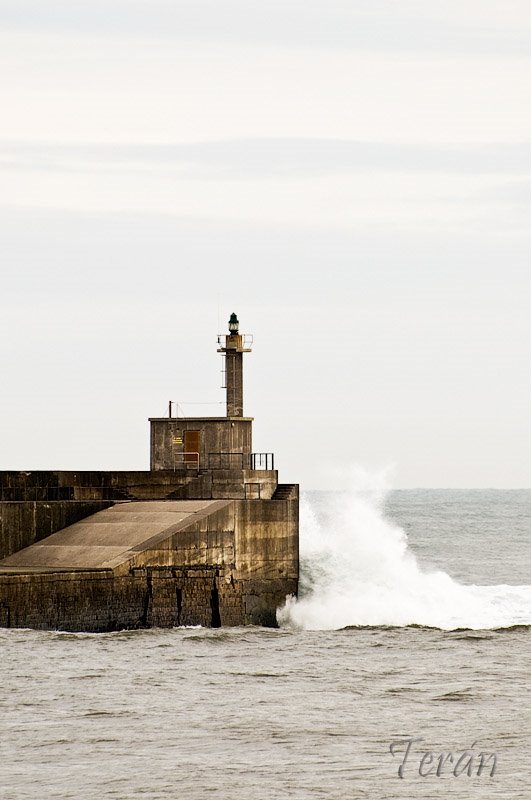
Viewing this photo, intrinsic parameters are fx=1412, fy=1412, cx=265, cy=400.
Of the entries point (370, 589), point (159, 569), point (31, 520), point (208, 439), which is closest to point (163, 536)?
point (159, 569)

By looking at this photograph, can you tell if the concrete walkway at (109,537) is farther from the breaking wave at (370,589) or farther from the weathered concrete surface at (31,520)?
the breaking wave at (370,589)

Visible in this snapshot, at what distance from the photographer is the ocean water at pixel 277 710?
15.2 meters

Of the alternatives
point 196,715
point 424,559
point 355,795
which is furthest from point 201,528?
point 424,559

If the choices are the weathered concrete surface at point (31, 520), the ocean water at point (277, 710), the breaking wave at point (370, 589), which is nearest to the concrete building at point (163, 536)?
the weathered concrete surface at point (31, 520)

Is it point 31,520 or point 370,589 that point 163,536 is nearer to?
point 31,520

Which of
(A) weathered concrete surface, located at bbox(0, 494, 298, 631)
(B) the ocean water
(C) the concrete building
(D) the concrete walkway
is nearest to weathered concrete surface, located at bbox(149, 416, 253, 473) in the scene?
(C) the concrete building

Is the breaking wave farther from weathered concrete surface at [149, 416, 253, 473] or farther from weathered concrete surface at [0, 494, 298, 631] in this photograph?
weathered concrete surface at [149, 416, 253, 473]

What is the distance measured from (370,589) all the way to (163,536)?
942 cm

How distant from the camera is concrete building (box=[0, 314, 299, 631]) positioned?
80.4ft

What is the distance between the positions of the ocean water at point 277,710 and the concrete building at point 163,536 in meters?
0.67

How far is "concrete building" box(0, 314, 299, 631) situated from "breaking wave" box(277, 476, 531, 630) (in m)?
1.92

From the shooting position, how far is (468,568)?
56.7m

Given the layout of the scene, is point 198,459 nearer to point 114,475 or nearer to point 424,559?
point 114,475

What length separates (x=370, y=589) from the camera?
3431 centimetres
